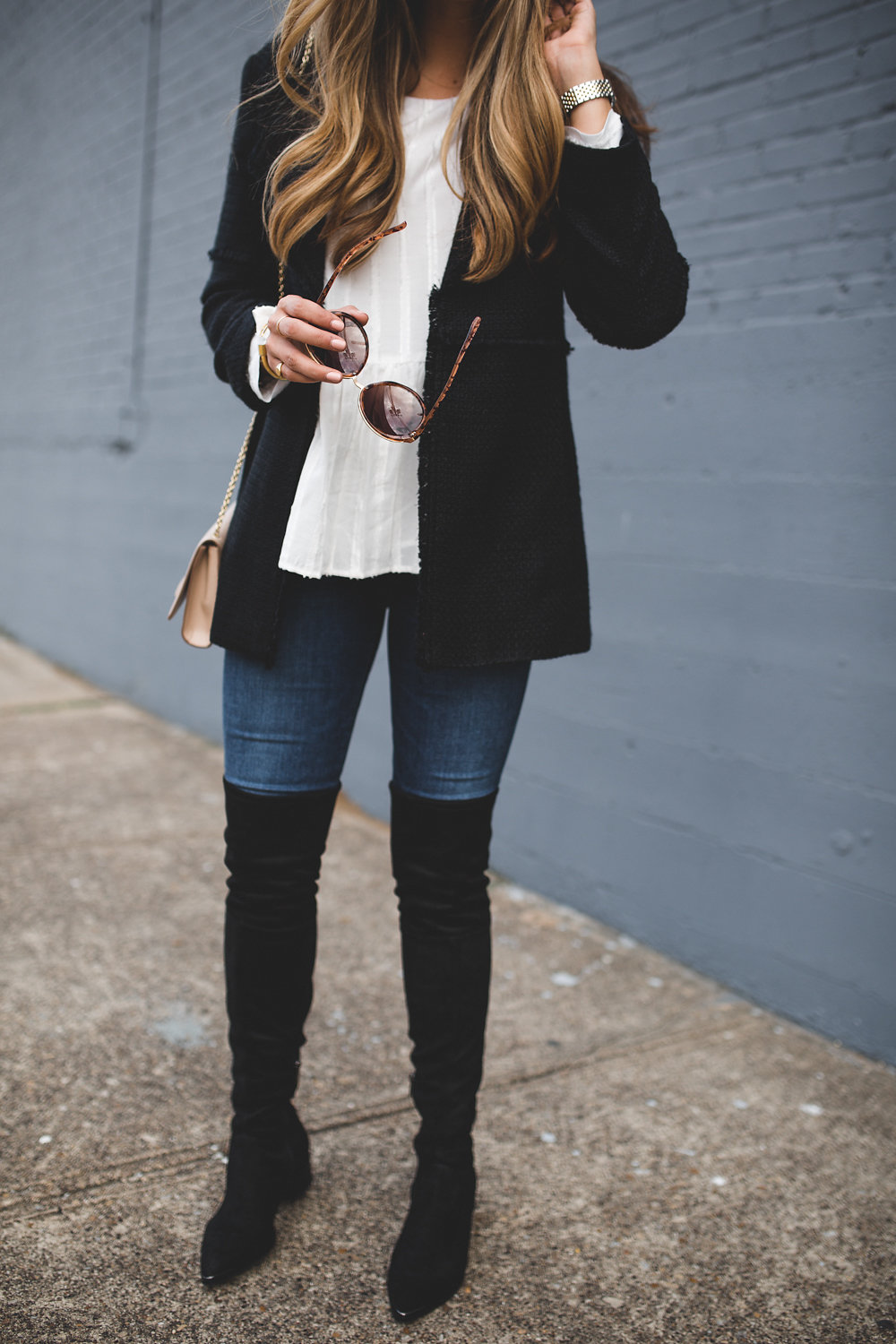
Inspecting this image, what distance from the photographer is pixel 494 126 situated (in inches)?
53.3

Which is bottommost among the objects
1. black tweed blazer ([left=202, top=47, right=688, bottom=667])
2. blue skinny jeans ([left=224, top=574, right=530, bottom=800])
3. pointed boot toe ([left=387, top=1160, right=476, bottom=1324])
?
pointed boot toe ([left=387, top=1160, right=476, bottom=1324])

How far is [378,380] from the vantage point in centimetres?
142

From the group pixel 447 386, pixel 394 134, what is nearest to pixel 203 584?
pixel 447 386

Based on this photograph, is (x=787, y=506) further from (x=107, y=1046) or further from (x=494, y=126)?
(x=107, y=1046)

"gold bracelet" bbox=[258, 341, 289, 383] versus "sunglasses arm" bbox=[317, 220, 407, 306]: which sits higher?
"sunglasses arm" bbox=[317, 220, 407, 306]

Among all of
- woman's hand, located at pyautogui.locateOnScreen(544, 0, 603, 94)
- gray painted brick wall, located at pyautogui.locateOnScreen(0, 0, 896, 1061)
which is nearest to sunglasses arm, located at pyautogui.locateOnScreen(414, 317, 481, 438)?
woman's hand, located at pyautogui.locateOnScreen(544, 0, 603, 94)

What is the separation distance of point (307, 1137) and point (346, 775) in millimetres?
2152

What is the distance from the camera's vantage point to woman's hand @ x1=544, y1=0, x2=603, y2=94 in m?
1.38

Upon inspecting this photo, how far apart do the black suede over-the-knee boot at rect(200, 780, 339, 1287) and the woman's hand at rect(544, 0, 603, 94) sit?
3.45 ft

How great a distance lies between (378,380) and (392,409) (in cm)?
8

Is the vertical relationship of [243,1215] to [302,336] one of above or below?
below

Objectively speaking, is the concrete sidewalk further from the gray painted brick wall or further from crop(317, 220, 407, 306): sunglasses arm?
crop(317, 220, 407, 306): sunglasses arm

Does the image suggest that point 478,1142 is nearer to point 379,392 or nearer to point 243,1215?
point 243,1215

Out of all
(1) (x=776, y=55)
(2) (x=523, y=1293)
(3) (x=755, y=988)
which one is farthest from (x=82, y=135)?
Result: (2) (x=523, y=1293)
